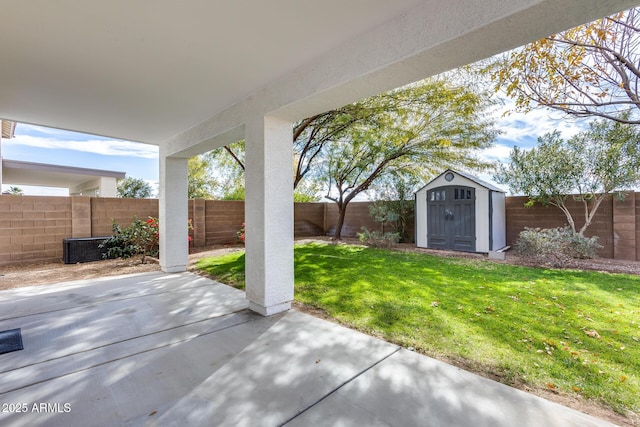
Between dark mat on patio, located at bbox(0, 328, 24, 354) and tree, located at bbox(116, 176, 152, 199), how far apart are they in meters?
20.9

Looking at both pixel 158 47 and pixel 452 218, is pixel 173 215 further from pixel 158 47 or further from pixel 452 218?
pixel 452 218

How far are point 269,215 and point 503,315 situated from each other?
3.19 metres

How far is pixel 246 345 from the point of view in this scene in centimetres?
286

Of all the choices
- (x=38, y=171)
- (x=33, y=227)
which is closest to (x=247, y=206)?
(x=33, y=227)

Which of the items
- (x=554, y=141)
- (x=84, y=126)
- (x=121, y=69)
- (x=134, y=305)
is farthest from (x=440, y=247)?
(x=84, y=126)


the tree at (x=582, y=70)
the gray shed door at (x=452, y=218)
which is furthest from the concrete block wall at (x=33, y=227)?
the tree at (x=582, y=70)

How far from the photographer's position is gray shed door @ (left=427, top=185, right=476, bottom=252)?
793 cm

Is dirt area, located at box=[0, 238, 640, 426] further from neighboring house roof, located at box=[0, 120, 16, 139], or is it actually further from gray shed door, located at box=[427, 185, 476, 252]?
neighboring house roof, located at box=[0, 120, 16, 139]

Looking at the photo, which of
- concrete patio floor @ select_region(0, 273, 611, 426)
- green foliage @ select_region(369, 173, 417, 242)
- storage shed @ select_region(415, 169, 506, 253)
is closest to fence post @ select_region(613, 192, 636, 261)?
storage shed @ select_region(415, 169, 506, 253)

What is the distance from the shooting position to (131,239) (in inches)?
293

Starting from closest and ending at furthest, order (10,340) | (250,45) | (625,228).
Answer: (250,45) < (10,340) < (625,228)

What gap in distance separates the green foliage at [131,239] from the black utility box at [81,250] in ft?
0.45

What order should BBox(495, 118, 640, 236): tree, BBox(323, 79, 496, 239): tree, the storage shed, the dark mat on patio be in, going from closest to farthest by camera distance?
the dark mat on patio → BBox(495, 118, 640, 236): tree → BBox(323, 79, 496, 239): tree → the storage shed

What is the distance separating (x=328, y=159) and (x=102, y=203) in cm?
687
